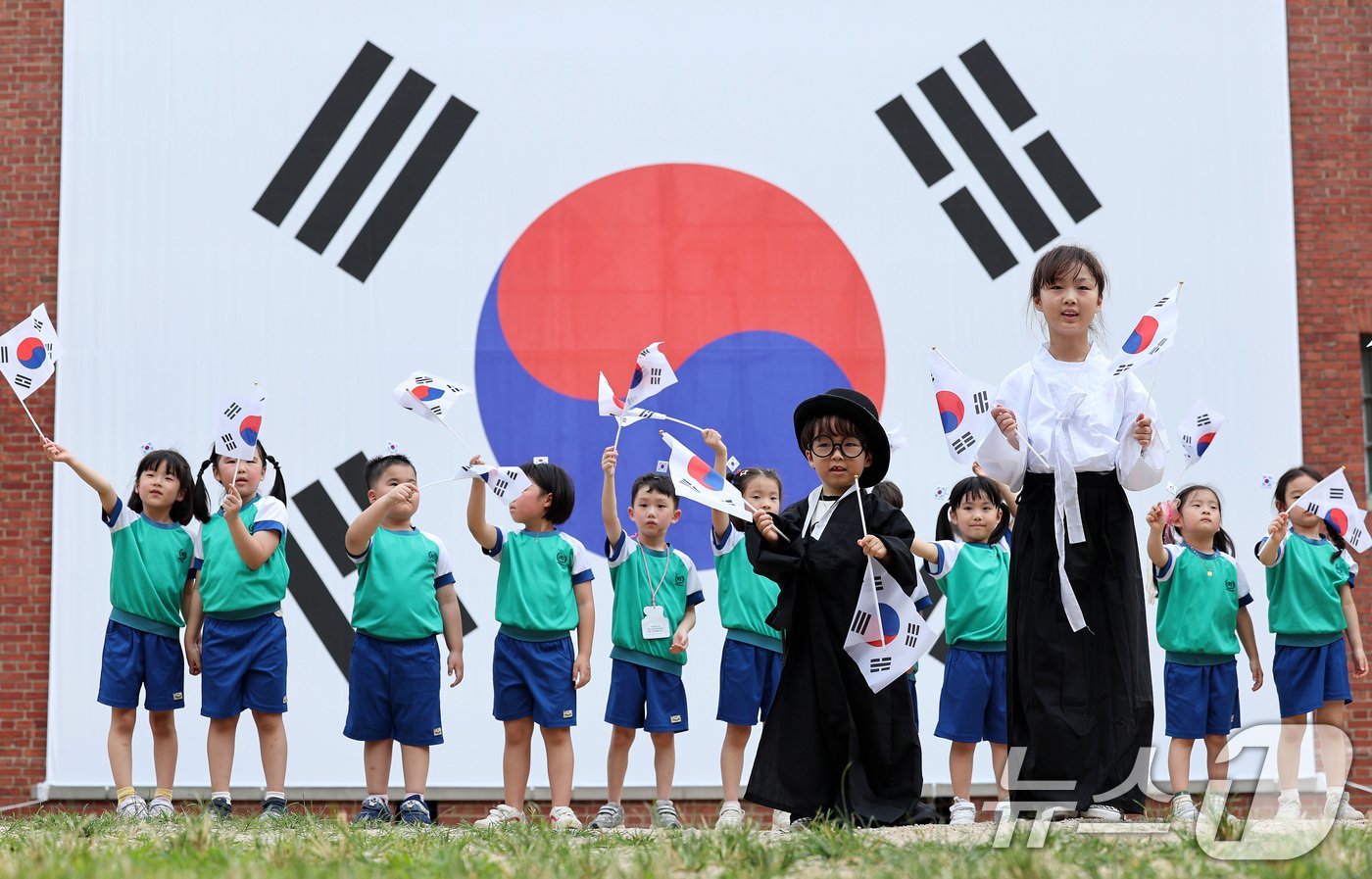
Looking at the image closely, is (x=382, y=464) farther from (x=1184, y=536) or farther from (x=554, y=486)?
(x=1184, y=536)

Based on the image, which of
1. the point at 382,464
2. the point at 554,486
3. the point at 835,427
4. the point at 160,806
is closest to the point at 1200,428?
the point at 835,427

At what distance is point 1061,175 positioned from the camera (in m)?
7.17

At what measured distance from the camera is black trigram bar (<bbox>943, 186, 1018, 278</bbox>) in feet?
23.4

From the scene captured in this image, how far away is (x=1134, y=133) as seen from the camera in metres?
7.17

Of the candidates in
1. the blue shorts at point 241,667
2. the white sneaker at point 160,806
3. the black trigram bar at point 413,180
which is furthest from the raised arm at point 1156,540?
the black trigram bar at point 413,180

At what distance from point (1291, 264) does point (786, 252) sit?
110 inches

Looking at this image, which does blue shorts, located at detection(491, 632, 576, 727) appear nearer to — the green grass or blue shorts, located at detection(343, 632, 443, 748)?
blue shorts, located at detection(343, 632, 443, 748)

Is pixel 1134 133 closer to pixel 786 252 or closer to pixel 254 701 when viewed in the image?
pixel 786 252

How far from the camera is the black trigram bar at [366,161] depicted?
712cm

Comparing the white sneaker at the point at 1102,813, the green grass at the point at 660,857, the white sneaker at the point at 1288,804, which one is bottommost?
the white sneaker at the point at 1288,804

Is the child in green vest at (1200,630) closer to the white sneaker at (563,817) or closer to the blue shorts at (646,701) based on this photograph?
the blue shorts at (646,701)

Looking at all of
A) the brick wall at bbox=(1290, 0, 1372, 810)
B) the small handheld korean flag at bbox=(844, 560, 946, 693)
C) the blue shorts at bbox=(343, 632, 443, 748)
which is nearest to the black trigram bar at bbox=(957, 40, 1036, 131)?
the brick wall at bbox=(1290, 0, 1372, 810)

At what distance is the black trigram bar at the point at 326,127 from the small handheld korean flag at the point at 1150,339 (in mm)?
4770

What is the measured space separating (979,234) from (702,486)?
3725 millimetres
